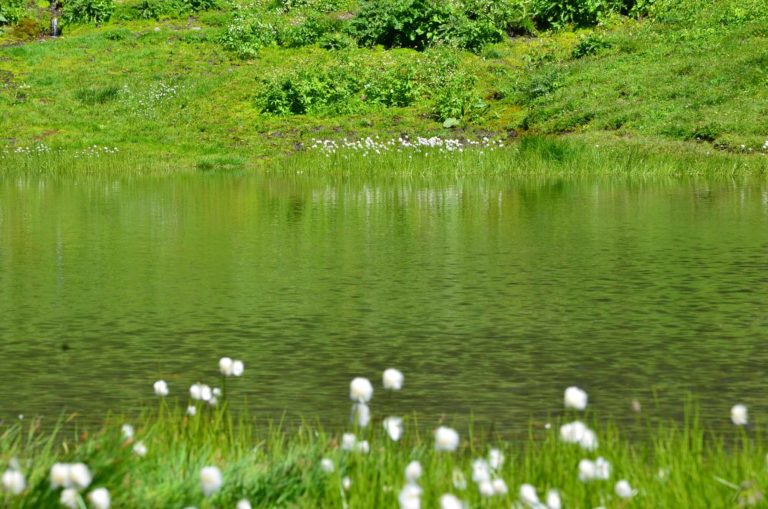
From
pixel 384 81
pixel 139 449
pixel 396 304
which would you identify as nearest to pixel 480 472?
pixel 139 449

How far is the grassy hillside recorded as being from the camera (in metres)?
30.5

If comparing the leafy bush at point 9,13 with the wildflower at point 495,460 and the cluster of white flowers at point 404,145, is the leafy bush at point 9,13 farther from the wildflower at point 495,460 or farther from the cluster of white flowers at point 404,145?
the wildflower at point 495,460

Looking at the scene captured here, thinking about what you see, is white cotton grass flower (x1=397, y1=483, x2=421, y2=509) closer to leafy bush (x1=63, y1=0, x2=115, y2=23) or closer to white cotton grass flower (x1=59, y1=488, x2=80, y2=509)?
white cotton grass flower (x1=59, y1=488, x2=80, y2=509)

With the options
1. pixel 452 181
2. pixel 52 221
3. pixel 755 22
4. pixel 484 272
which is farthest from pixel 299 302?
pixel 755 22

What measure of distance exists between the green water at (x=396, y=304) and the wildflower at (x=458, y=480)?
1.90 m

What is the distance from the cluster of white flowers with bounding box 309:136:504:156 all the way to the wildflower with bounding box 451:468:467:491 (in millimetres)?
23779

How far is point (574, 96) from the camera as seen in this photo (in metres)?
32.3

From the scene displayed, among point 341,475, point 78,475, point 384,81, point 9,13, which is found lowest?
point 341,475

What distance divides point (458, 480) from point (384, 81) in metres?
30.7

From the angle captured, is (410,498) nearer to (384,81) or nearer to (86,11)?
(384,81)

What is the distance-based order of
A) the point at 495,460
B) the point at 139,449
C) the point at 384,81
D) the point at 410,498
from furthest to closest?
the point at 384,81, the point at 139,449, the point at 495,460, the point at 410,498

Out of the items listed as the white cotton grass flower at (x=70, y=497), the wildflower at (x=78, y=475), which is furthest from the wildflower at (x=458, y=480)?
the wildflower at (x=78, y=475)

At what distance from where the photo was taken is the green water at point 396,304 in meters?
7.76

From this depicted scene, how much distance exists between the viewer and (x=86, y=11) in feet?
150
